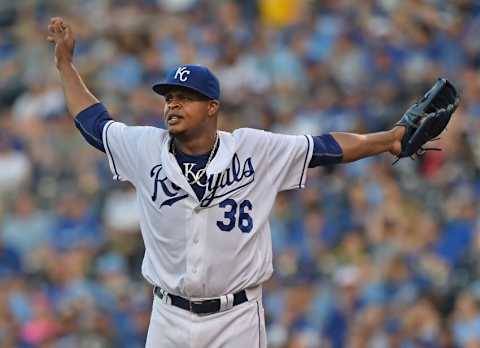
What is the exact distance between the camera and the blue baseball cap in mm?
5586

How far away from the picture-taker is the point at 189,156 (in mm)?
5750

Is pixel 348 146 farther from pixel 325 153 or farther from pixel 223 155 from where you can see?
pixel 223 155

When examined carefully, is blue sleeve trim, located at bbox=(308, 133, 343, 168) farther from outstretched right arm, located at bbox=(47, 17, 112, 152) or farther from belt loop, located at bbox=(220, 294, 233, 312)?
outstretched right arm, located at bbox=(47, 17, 112, 152)

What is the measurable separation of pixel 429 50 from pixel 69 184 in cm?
347

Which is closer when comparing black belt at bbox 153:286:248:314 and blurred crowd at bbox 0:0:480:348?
black belt at bbox 153:286:248:314

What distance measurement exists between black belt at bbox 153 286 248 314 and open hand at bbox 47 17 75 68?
3.92ft

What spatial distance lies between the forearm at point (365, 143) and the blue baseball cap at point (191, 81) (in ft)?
1.96

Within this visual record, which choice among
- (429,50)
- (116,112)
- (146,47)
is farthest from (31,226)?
(429,50)

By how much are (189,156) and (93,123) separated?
49cm

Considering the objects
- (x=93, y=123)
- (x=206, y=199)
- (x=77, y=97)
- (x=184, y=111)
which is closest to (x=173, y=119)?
(x=184, y=111)

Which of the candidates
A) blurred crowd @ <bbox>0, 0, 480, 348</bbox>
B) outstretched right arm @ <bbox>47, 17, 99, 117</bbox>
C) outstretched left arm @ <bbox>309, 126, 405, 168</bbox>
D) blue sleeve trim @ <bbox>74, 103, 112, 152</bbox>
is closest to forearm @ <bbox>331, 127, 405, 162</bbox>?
outstretched left arm @ <bbox>309, 126, 405, 168</bbox>

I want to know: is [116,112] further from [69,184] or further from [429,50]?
[429,50]

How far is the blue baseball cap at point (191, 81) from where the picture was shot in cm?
559

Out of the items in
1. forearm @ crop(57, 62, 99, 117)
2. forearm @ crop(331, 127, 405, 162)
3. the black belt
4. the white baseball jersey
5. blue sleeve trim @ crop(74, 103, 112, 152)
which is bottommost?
the black belt
